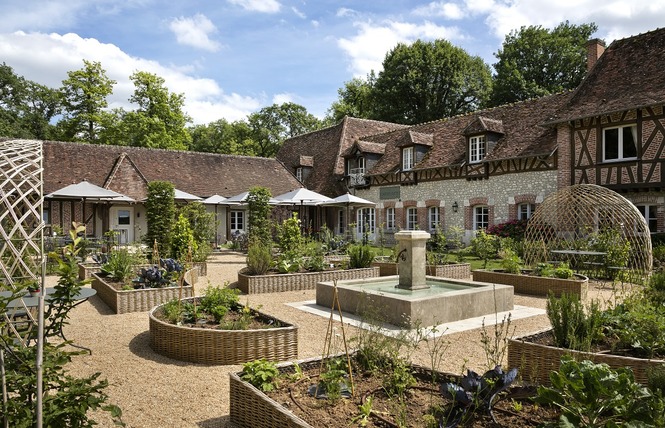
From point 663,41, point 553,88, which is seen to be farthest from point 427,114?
point 663,41

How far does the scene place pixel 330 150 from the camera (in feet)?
91.6

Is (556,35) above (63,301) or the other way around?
above

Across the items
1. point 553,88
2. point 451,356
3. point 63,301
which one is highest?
point 553,88

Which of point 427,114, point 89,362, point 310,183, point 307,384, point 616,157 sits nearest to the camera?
point 307,384

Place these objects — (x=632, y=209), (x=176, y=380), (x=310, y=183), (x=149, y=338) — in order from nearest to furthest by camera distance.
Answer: (x=176, y=380) < (x=149, y=338) < (x=632, y=209) < (x=310, y=183)

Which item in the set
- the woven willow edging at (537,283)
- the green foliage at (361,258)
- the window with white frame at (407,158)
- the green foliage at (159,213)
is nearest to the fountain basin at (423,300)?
the woven willow edging at (537,283)

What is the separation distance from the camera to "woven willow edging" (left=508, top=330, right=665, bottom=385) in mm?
4188

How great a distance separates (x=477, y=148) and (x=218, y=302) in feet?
53.3

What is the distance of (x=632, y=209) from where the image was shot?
11422mm

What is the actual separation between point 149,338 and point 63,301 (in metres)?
3.30

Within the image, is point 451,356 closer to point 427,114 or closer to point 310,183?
point 310,183

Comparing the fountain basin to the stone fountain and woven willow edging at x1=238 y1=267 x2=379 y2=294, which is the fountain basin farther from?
woven willow edging at x1=238 y1=267 x2=379 y2=294

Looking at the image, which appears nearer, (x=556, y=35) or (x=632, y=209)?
(x=632, y=209)

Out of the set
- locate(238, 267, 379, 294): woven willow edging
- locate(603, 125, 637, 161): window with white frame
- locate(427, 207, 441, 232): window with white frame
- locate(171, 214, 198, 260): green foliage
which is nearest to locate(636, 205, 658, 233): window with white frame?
locate(603, 125, 637, 161): window with white frame
